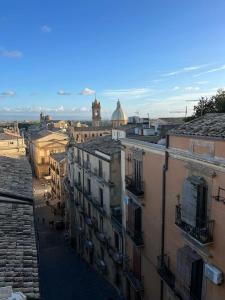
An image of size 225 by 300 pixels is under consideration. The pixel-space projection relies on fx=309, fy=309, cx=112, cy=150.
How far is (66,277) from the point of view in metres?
31.4

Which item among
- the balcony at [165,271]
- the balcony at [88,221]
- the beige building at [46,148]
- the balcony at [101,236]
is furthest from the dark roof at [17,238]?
the beige building at [46,148]

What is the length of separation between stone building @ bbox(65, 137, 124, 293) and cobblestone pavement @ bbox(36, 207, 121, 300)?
90 cm

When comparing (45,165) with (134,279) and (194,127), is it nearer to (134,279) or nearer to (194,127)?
(134,279)

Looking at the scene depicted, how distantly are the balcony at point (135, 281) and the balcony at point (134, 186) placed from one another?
20.4 feet

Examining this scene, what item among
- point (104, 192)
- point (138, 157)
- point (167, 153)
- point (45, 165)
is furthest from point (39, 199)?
point (167, 153)

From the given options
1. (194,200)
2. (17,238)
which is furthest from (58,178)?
(17,238)

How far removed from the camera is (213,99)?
3322cm

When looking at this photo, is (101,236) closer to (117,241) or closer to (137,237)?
(117,241)

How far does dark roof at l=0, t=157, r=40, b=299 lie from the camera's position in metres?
8.39

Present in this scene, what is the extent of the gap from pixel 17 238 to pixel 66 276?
2303 cm

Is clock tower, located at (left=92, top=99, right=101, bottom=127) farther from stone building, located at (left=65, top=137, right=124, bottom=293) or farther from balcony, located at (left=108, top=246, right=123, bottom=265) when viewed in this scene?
balcony, located at (left=108, top=246, right=123, bottom=265)

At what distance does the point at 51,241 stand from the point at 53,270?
8854mm

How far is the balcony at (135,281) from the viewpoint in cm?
2095

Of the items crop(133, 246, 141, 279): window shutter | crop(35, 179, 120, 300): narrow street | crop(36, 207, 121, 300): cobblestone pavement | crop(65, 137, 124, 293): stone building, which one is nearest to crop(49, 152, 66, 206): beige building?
crop(35, 179, 120, 300): narrow street
